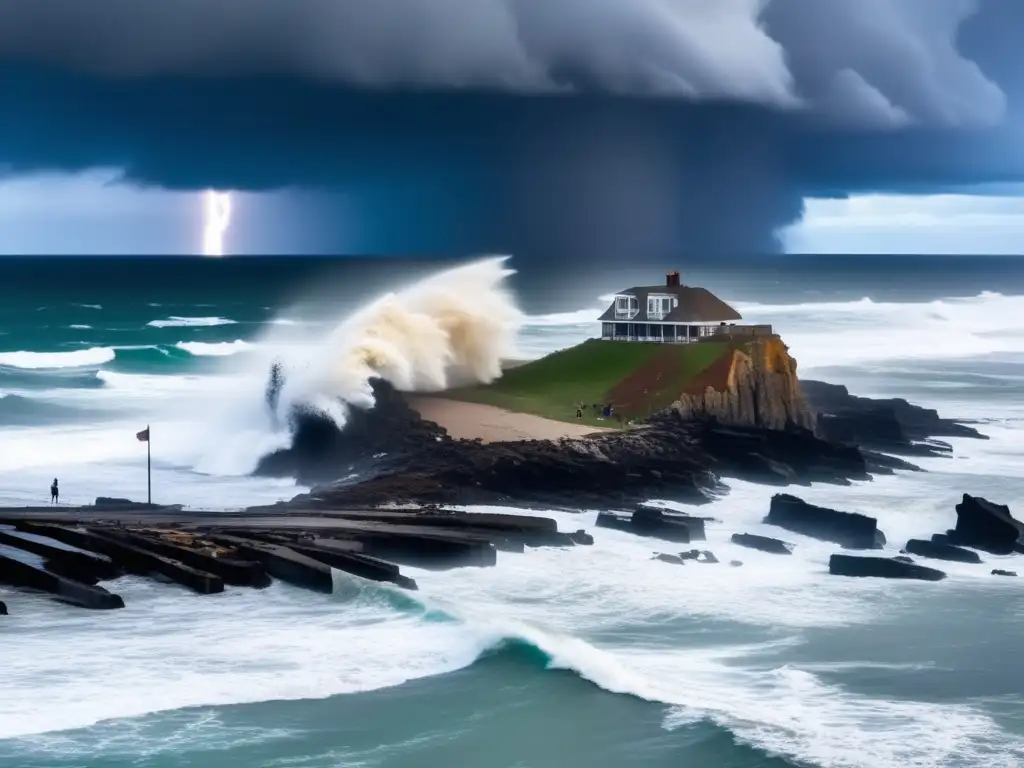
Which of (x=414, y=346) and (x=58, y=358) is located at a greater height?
(x=58, y=358)

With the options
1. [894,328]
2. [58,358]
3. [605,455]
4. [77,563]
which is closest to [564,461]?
[605,455]

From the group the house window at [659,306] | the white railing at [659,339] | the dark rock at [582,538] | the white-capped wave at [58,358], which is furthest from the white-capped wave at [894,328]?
the dark rock at [582,538]

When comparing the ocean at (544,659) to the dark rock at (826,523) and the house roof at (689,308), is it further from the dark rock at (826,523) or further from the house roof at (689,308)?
the house roof at (689,308)

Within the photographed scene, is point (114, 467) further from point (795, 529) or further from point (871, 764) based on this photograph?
point (871, 764)

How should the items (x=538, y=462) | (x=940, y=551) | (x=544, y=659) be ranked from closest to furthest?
(x=544, y=659) → (x=940, y=551) → (x=538, y=462)

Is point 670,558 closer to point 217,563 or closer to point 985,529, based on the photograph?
point 985,529

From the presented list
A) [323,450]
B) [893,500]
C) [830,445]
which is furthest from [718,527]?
[323,450]
